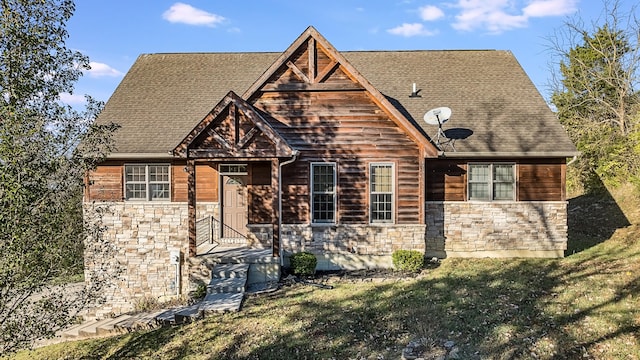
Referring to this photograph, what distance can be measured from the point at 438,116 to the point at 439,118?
0.07 metres

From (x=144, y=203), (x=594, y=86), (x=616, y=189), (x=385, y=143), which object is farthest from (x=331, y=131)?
(x=594, y=86)

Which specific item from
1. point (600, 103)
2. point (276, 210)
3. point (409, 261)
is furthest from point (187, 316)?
point (600, 103)

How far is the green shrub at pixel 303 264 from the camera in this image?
38.5 ft

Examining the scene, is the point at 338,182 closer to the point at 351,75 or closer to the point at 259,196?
the point at 259,196

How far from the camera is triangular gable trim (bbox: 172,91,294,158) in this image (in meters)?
11.0

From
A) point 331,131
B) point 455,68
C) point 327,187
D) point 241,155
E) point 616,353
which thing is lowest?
point 616,353

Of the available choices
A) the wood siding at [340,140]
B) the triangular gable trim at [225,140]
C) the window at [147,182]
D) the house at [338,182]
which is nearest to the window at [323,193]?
the house at [338,182]

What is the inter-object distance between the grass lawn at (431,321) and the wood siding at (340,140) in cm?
278

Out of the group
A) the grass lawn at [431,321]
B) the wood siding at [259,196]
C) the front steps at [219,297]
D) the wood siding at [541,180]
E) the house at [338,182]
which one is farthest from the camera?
the wood siding at [541,180]

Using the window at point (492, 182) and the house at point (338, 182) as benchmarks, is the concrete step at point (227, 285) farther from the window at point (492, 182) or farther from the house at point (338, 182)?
the window at point (492, 182)

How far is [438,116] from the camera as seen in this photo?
42.5ft

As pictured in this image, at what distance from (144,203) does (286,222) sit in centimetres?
482

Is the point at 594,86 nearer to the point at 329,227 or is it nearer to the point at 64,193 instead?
the point at 329,227

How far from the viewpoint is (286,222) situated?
42.1ft
